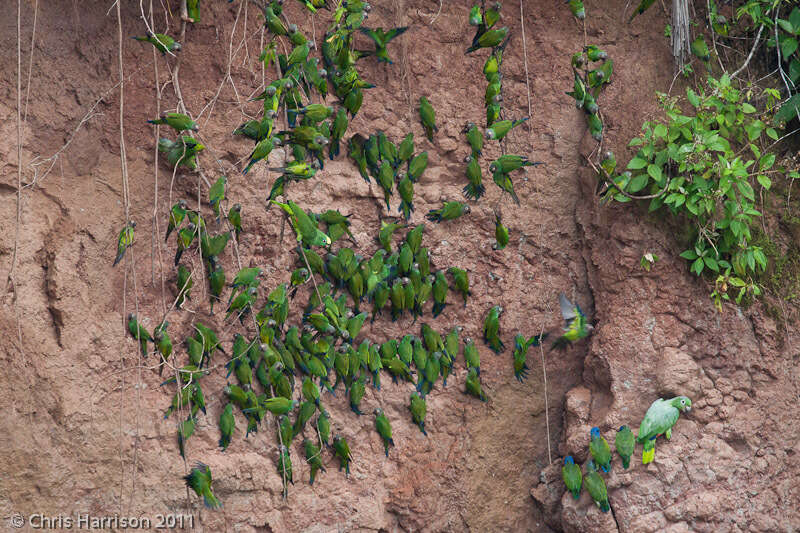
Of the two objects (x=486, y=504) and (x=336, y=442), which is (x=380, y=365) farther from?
(x=486, y=504)

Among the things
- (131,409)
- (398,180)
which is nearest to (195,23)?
(398,180)

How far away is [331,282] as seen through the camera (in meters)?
3.30

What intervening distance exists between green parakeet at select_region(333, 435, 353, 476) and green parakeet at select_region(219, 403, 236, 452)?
0.43 metres

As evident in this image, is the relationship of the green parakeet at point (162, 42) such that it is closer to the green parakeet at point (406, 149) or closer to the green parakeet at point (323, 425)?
the green parakeet at point (406, 149)

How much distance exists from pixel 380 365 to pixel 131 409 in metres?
1.00

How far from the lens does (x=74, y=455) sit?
9.50 ft

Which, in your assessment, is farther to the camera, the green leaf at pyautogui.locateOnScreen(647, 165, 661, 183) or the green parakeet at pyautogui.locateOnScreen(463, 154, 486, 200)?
the green parakeet at pyautogui.locateOnScreen(463, 154, 486, 200)

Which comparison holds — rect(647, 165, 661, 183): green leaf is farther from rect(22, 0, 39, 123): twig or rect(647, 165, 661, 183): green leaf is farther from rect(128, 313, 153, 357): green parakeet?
rect(22, 0, 39, 123): twig

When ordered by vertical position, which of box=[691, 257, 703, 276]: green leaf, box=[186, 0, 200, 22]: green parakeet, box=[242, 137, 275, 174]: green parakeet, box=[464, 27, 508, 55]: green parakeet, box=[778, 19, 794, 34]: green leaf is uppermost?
box=[186, 0, 200, 22]: green parakeet

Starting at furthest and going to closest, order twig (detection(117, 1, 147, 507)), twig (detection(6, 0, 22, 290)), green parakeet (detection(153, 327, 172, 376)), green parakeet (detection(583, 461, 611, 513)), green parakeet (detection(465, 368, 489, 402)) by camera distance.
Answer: green parakeet (detection(465, 368, 489, 402)), green parakeet (detection(583, 461, 611, 513)), green parakeet (detection(153, 327, 172, 376)), twig (detection(117, 1, 147, 507)), twig (detection(6, 0, 22, 290))

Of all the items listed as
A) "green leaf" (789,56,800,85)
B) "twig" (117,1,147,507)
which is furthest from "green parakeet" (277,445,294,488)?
"green leaf" (789,56,800,85)

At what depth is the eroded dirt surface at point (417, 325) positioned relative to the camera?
292 centimetres

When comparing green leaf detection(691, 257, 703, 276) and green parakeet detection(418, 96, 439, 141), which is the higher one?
green parakeet detection(418, 96, 439, 141)

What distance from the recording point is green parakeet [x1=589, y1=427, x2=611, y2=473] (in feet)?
10.6
